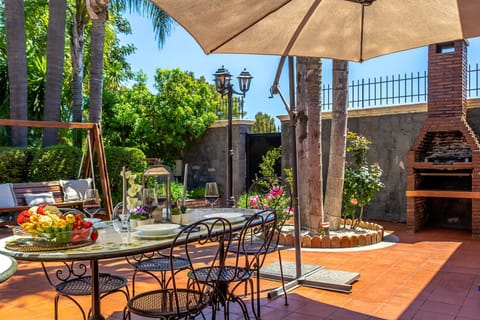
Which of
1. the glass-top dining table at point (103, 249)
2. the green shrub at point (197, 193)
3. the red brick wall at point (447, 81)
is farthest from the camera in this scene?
the green shrub at point (197, 193)

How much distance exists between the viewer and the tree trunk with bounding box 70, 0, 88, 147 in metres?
9.32

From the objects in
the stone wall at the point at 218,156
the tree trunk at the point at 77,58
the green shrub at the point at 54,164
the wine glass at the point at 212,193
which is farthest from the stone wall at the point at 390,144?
the tree trunk at the point at 77,58

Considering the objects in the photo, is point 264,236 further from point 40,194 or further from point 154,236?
point 40,194

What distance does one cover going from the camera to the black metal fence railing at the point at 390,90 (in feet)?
25.5

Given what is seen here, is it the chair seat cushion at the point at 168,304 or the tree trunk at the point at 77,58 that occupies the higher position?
the tree trunk at the point at 77,58

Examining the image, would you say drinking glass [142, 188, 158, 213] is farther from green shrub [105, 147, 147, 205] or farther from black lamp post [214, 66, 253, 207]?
green shrub [105, 147, 147, 205]

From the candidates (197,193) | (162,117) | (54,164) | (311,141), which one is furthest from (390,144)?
(54,164)

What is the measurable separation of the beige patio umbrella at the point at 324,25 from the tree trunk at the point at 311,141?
2078 millimetres

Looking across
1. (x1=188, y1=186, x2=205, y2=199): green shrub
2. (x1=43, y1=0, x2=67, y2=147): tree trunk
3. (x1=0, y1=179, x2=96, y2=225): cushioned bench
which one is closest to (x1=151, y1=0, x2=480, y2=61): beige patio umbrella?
(x1=0, y1=179, x2=96, y2=225): cushioned bench

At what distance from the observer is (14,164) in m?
7.77

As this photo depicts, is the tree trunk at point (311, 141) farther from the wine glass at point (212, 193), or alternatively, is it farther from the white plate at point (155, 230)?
the white plate at point (155, 230)

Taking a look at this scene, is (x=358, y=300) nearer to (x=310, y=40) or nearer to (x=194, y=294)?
(x=194, y=294)

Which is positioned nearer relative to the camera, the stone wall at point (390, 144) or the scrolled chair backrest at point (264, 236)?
the scrolled chair backrest at point (264, 236)

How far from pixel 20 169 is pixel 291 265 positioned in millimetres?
5659
